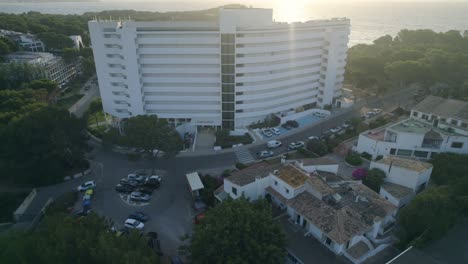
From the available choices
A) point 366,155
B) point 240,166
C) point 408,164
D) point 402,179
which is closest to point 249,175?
point 240,166

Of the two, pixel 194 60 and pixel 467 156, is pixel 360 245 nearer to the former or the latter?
pixel 467 156

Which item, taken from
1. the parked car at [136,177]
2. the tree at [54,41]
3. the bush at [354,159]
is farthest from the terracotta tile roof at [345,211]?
the tree at [54,41]

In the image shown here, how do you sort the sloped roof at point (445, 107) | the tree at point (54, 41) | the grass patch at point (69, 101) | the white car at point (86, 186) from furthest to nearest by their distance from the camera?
the tree at point (54, 41), the grass patch at point (69, 101), the sloped roof at point (445, 107), the white car at point (86, 186)

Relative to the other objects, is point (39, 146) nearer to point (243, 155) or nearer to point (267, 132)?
point (243, 155)

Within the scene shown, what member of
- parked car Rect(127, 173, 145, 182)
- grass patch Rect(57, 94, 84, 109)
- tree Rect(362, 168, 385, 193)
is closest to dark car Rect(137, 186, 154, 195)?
parked car Rect(127, 173, 145, 182)

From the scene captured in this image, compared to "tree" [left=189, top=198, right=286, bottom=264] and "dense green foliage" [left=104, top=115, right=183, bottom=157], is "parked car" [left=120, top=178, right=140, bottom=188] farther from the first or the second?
"tree" [left=189, top=198, right=286, bottom=264]

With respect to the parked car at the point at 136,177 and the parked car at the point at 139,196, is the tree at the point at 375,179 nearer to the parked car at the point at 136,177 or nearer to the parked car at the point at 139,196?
the parked car at the point at 139,196

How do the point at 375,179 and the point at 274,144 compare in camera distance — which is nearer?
the point at 375,179
